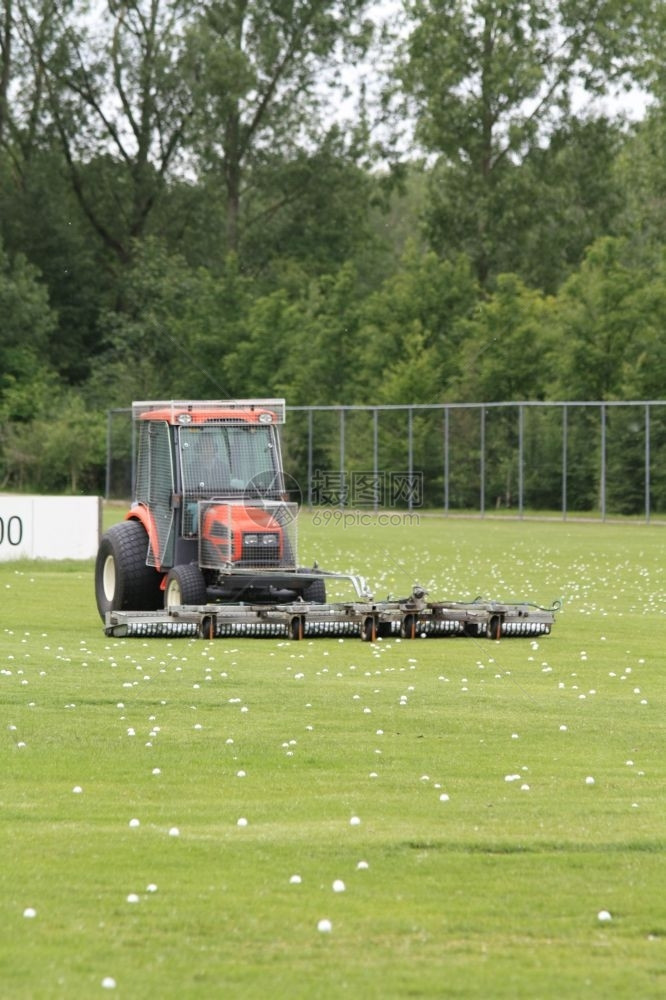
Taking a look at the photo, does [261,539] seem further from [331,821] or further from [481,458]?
[481,458]

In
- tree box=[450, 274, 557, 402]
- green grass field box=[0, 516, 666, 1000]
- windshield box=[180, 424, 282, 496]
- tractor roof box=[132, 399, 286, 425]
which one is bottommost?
green grass field box=[0, 516, 666, 1000]

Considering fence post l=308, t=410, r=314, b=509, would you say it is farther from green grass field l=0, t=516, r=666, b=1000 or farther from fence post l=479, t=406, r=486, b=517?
green grass field l=0, t=516, r=666, b=1000

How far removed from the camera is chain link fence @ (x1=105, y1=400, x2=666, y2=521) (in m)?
51.6

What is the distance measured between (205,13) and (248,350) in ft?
51.5

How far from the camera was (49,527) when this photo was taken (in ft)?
101

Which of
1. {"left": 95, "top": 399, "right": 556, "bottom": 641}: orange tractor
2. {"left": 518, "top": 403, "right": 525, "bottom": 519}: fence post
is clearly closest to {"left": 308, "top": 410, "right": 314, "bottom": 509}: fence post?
{"left": 518, "top": 403, "right": 525, "bottom": 519}: fence post

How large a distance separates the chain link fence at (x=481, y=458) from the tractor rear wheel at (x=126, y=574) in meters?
30.5

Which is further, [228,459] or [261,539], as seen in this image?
[228,459]

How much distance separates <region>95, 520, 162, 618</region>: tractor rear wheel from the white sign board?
8.28 m

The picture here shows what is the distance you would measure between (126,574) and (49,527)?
31.5 feet

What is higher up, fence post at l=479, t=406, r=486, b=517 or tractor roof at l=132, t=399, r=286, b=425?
tractor roof at l=132, t=399, r=286, b=425

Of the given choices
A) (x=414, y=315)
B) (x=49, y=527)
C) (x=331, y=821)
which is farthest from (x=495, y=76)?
(x=331, y=821)

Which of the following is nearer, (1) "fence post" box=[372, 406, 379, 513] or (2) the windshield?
(2) the windshield

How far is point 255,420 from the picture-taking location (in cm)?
2208
